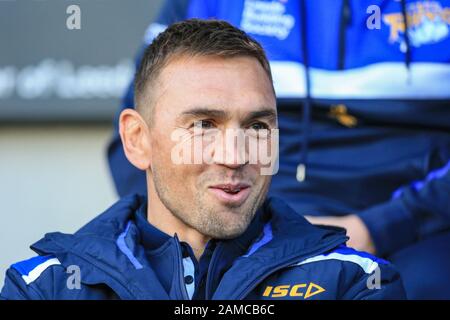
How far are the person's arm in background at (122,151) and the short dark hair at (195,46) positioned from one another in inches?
18.3

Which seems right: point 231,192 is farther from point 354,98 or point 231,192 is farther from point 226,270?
point 354,98

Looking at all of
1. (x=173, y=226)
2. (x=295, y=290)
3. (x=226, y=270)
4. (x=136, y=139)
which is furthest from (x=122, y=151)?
(x=295, y=290)

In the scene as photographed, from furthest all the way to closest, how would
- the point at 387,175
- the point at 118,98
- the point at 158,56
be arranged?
1. the point at 118,98
2. the point at 387,175
3. the point at 158,56

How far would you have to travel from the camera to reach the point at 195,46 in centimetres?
166

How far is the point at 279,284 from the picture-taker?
1564mm

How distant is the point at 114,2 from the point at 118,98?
1.00 feet

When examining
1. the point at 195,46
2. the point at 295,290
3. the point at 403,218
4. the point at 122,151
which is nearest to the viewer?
the point at 295,290

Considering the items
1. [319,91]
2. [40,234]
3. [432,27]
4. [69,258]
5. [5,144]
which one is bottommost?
[40,234]

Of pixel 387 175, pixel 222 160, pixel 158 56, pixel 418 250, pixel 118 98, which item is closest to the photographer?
pixel 222 160

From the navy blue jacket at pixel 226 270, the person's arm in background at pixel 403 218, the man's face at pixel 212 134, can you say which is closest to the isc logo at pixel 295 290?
the navy blue jacket at pixel 226 270

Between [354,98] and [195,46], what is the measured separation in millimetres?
621

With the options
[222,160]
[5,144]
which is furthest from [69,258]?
[5,144]

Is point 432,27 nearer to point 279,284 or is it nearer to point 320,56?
point 320,56

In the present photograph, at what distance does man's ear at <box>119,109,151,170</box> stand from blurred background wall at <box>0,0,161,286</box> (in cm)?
116
